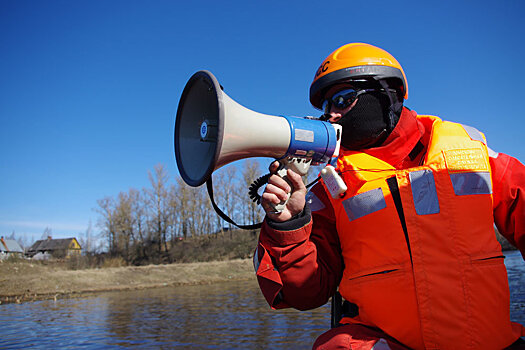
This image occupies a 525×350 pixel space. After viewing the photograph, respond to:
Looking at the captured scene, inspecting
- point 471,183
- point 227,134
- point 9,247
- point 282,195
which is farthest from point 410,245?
point 9,247

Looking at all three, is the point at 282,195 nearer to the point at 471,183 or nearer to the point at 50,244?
the point at 471,183

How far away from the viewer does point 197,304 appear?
15.3 m

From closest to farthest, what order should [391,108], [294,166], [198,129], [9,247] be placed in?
[294,166] → [198,129] → [391,108] → [9,247]

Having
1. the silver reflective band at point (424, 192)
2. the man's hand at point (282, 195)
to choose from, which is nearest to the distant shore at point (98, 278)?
the man's hand at point (282, 195)

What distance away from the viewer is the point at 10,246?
79688 millimetres

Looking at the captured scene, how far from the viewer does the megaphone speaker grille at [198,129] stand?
1.83 metres

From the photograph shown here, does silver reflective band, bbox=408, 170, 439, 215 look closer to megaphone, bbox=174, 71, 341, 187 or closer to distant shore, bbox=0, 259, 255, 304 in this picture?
megaphone, bbox=174, 71, 341, 187

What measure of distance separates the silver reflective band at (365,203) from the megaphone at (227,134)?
279 mm

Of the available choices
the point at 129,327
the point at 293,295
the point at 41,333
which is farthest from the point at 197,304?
the point at 293,295

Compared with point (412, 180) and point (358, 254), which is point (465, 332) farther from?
point (412, 180)

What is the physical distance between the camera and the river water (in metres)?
8.88

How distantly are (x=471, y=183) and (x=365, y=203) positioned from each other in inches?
21.0

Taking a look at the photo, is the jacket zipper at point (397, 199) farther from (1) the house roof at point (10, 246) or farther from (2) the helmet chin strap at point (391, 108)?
(1) the house roof at point (10, 246)

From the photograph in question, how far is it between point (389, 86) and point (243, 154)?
1186 mm
